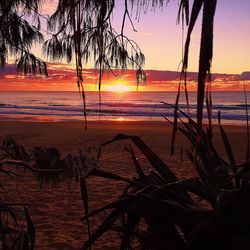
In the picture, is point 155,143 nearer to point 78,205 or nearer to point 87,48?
point 78,205

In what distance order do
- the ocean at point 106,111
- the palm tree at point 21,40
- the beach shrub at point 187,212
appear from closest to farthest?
the beach shrub at point 187,212, the palm tree at point 21,40, the ocean at point 106,111

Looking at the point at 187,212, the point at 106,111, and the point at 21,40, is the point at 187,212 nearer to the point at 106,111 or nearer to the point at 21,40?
the point at 21,40

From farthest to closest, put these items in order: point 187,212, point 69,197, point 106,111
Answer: point 106,111 < point 69,197 < point 187,212

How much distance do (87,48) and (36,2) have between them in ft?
3.41

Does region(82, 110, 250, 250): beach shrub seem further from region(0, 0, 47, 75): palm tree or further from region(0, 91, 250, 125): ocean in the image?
region(0, 91, 250, 125): ocean

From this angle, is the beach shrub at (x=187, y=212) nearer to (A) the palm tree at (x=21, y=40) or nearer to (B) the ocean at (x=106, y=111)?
(A) the palm tree at (x=21, y=40)

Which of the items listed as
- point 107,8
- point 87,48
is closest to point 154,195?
point 107,8

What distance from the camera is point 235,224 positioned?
3.39 ft

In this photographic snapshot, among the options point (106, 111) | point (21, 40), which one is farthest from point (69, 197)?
point (106, 111)

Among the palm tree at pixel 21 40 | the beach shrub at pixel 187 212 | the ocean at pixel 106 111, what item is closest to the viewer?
the beach shrub at pixel 187 212

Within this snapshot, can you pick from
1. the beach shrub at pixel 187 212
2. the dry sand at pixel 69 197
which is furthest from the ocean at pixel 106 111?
the beach shrub at pixel 187 212

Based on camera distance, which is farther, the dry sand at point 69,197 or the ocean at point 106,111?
the ocean at point 106,111

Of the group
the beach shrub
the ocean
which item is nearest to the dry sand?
Result: the beach shrub

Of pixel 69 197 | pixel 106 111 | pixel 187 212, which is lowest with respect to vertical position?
pixel 106 111
